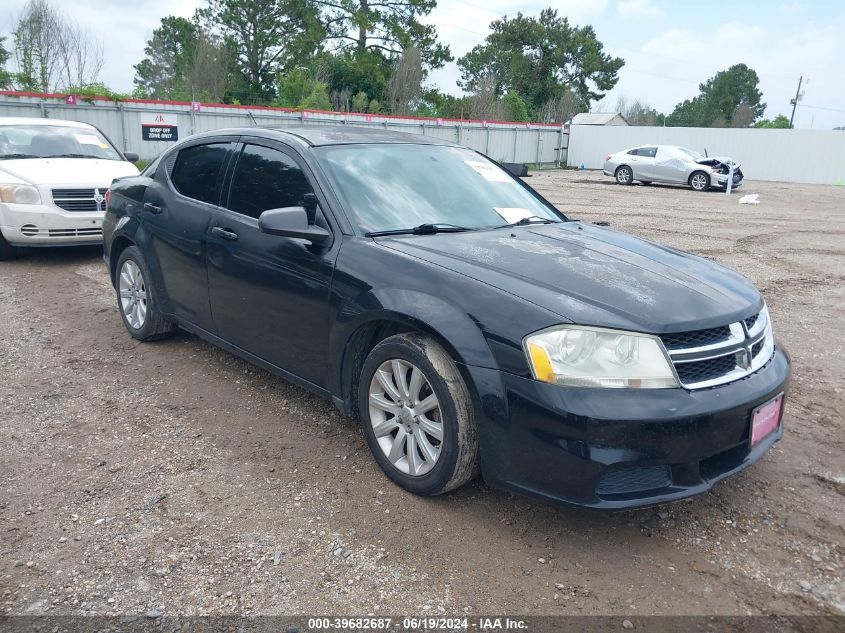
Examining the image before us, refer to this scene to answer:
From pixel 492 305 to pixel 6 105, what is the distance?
718 inches

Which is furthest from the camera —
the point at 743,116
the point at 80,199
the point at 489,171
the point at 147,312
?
the point at 743,116

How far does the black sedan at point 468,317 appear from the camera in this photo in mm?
2646

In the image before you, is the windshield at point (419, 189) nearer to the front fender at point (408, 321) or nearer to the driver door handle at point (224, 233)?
the front fender at point (408, 321)

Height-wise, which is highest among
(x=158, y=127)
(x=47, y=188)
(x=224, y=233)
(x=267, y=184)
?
(x=158, y=127)

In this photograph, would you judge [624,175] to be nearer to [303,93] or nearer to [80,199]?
[303,93]

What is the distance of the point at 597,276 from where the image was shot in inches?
121

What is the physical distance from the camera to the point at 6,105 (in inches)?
663

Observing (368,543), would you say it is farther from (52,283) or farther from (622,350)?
(52,283)

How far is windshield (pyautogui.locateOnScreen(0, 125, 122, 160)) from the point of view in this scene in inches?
343

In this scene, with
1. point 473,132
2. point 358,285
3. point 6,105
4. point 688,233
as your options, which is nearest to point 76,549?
point 358,285

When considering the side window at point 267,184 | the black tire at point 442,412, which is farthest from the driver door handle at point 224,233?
the black tire at point 442,412

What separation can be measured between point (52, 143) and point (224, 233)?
6.39 meters

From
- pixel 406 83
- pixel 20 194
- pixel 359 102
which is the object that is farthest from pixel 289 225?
pixel 406 83

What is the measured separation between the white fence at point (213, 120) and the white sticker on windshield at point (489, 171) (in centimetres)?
675
